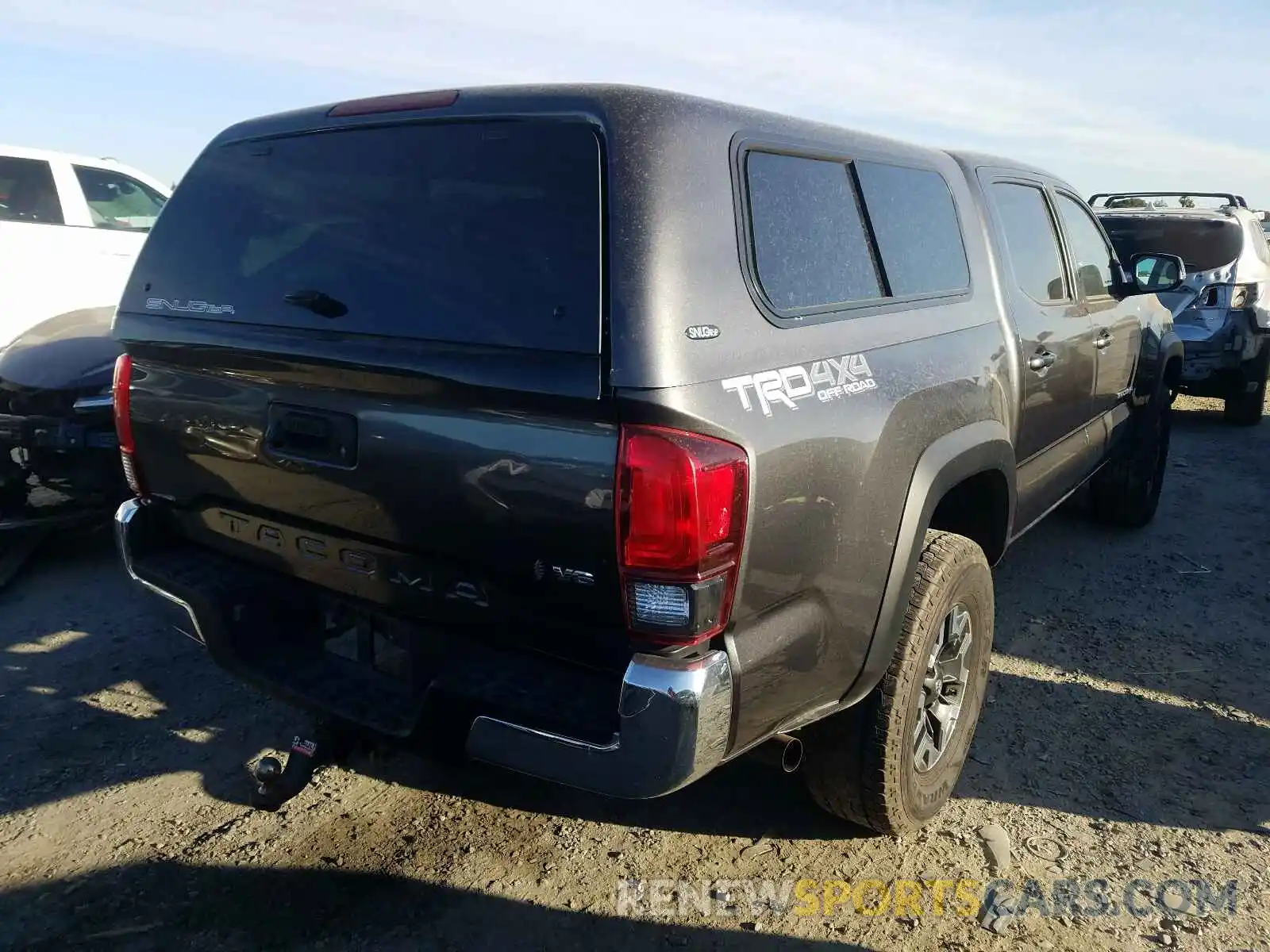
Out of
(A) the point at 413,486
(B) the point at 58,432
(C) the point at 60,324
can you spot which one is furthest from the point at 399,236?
(C) the point at 60,324

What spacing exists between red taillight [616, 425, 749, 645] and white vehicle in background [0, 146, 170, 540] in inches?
144

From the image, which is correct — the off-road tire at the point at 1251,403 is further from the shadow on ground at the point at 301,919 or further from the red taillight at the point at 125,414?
the red taillight at the point at 125,414

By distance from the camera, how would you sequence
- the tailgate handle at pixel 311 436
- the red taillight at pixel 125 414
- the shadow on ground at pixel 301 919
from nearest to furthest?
the tailgate handle at pixel 311 436
the shadow on ground at pixel 301 919
the red taillight at pixel 125 414

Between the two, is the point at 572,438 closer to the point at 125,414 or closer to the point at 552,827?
the point at 552,827

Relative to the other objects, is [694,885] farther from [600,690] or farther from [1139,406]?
[1139,406]

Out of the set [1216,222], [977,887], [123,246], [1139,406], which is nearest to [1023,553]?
[1139,406]

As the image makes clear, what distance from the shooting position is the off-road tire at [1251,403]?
8.44 meters

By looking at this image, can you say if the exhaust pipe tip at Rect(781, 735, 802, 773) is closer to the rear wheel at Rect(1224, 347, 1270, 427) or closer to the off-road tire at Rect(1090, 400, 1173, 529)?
the off-road tire at Rect(1090, 400, 1173, 529)

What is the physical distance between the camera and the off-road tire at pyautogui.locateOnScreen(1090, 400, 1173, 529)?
5504 millimetres

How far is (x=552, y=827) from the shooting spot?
300 centimetres

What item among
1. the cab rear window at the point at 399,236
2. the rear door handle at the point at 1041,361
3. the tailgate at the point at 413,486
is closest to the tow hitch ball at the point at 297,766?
the tailgate at the point at 413,486

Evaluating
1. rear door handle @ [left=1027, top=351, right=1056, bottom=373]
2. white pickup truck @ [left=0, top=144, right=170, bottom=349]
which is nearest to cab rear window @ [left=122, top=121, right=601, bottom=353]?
rear door handle @ [left=1027, top=351, right=1056, bottom=373]

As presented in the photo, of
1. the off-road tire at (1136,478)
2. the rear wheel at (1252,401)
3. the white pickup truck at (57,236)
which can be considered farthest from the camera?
the rear wheel at (1252,401)

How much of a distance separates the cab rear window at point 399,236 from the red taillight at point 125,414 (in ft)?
0.62
